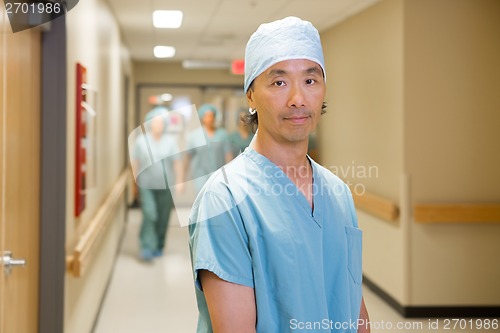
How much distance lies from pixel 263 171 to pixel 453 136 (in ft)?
6.55

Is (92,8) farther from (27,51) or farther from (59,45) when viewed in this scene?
(27,51)

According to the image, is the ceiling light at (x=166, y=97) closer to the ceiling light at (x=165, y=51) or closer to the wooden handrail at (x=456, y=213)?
the ceiling light at (x=165, y=51)

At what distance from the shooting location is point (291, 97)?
750mm

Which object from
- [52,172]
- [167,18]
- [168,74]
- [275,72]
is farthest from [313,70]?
[168,74]

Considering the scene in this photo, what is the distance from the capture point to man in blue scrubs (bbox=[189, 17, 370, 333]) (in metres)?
0.74

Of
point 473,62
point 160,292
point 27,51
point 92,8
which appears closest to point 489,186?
point 473,62

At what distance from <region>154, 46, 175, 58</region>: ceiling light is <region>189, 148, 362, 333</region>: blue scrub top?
3.49 m

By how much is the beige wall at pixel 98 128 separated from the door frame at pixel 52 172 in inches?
3.2

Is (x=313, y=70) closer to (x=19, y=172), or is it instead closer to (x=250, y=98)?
(x=250, y=98)

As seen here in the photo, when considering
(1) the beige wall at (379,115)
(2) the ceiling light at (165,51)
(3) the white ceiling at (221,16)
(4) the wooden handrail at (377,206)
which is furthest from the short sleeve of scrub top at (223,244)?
(2) the ceiling light at (165,51)

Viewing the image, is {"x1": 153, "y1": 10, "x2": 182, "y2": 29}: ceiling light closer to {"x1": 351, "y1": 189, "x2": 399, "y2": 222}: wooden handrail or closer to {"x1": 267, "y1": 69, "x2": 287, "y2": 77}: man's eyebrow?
{"x1": 351, "y1": 189, "x2": 399, "y2": 222}: wooden handrail

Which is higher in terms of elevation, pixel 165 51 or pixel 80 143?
pixel 165 51
